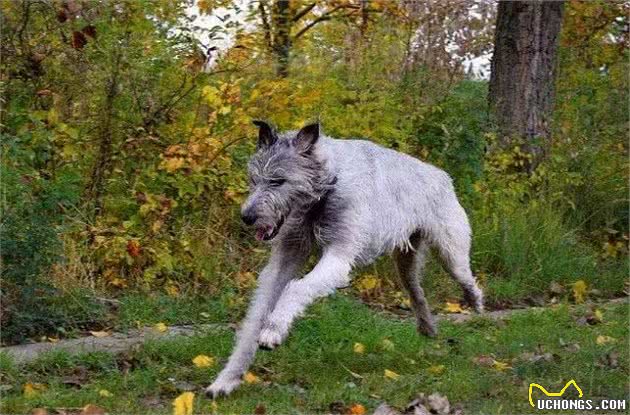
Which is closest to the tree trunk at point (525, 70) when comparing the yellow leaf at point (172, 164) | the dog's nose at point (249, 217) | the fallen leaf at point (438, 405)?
the yellow leaf at point (172, 164)

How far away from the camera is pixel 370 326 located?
841 cm

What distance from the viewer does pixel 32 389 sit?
648cm

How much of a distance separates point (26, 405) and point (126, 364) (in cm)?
126

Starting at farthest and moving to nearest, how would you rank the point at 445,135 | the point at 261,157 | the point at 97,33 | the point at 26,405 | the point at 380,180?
1. the point at 445,135
2. the point at 97,33
3. the point at 380,180
4. the point at 261,157
5. the point at 26,405

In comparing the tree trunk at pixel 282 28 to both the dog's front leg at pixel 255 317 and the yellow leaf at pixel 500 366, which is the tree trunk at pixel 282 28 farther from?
the yellow leaf at pixel 500 366

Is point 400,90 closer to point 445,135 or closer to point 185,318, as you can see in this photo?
point 445,135

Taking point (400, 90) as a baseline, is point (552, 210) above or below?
below

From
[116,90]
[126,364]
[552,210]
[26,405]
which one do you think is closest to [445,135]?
[552,210]

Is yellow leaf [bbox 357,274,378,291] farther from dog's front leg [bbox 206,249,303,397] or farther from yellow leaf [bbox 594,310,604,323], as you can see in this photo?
dog's front leg [bbox 206,249,303,397]

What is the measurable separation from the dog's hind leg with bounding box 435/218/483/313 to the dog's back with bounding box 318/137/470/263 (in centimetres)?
3

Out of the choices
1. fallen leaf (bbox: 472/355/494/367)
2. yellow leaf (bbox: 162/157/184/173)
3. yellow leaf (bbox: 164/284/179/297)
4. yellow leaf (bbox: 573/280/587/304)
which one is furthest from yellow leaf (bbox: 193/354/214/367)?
yellow leaf (bbox: 573/280/587/304)

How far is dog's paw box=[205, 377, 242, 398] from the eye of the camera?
6.55m

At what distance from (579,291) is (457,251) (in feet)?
10.3

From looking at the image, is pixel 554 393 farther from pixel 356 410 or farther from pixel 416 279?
pixel 416 279
